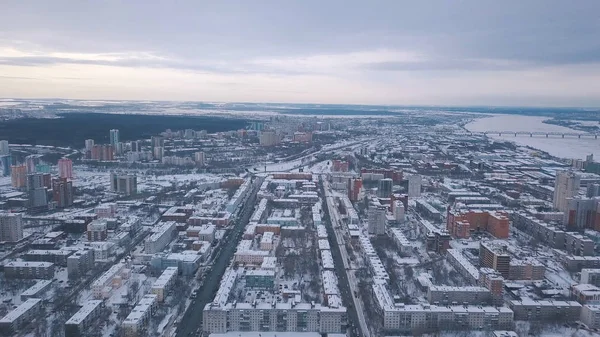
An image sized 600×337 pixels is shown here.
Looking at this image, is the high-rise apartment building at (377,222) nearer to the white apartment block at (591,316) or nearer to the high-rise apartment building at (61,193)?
the white apartment block at (591,316)

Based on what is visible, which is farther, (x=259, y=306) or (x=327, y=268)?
(x=327, y=268)

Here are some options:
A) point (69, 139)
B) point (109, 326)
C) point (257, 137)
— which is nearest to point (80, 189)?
point (109, 326)

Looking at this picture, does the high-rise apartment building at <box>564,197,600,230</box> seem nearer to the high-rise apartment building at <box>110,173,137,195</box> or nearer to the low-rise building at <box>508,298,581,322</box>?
the low-rise building at <box>508,298,581,322</box>

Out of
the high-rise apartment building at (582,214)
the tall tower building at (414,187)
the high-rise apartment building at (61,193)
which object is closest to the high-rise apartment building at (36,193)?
the high-rise apartment building at (61,193)

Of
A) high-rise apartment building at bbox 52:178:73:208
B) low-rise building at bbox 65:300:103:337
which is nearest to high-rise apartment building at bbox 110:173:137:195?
high-rise apartment building at bbox 52:178:73:208

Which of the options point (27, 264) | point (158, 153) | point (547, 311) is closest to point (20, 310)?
point (27, 264)

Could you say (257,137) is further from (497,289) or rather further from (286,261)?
(497,289)

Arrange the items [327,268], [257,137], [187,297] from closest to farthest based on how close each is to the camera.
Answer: [187,297] → [327,268] → [257,137]

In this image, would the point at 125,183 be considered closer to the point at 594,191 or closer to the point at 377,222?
the point at 377,222
